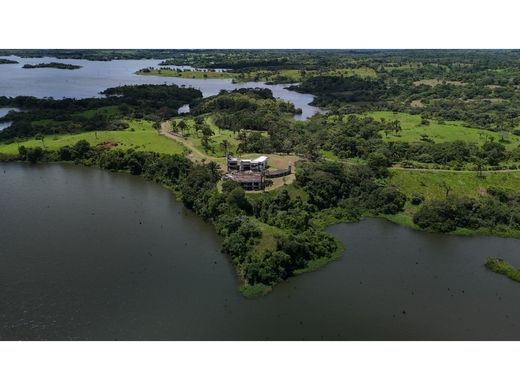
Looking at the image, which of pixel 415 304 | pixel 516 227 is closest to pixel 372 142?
pixel 516 227

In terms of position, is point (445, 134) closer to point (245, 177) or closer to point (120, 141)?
point (245, 177)

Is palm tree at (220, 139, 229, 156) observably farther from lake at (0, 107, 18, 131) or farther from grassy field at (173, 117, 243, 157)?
lake at (0, 107, 18, 131)

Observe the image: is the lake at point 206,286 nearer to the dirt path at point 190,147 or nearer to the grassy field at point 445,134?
the dirt path at point 190,147

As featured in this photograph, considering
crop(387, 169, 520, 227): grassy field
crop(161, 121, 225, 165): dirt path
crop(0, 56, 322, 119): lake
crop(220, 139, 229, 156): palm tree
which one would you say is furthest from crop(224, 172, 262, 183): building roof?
crop(0, 56, 322, 119): lake

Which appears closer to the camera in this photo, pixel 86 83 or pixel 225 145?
pixel 225 145

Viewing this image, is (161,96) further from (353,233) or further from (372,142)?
(353,233)

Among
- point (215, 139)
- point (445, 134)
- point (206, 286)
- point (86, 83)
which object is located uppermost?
point (86, 83)

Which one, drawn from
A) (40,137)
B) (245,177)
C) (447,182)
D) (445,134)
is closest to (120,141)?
(40,137)
